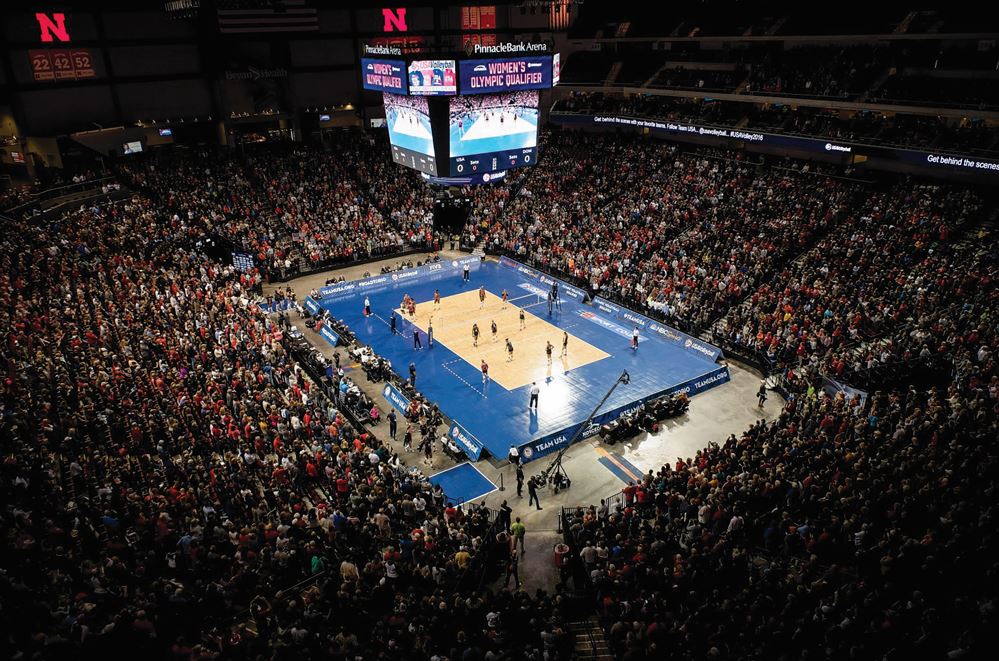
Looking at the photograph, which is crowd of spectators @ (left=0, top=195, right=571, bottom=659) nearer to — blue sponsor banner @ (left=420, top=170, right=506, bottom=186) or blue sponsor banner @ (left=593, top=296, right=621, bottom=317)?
blue sponsor banner @ (left=420, top=170, right=506, bottom=186)

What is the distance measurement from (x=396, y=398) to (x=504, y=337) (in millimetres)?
8495

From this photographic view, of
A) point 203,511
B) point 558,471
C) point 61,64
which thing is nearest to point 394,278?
point 558,471

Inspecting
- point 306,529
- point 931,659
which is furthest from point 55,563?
point 931,659

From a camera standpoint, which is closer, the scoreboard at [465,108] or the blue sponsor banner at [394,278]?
the scoreboard at [465,108]

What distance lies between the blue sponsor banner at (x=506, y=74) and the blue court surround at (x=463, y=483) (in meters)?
15.6

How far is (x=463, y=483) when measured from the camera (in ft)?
69.6

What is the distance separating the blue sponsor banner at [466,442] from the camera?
2244 cm

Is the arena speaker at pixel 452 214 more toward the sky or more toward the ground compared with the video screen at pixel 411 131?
more toward the ground

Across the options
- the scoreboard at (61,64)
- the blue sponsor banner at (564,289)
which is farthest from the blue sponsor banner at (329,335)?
the scoreboard at (61,64)

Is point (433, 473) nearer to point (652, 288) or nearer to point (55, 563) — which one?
point (55, 563)

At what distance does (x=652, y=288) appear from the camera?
111ft

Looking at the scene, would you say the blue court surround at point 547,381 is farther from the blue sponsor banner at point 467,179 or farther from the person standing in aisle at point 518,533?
the blue sponsor banner at point 467,179

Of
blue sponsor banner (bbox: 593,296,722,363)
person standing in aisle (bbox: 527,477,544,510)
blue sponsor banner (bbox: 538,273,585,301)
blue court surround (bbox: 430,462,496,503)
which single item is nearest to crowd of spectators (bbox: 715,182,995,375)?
blue sponsor banner (bbox: 593,296,722,363)

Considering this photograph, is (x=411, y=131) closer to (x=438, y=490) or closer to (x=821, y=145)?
(x=438, y=490)
